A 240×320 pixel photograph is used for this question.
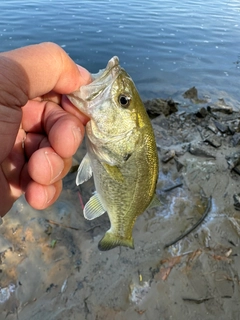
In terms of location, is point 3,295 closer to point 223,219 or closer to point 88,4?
point 223,219

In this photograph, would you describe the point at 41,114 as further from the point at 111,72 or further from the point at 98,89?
the point at 111,72

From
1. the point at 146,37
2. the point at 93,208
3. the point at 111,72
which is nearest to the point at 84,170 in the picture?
the point at 93,208

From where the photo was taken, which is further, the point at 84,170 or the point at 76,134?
the point at 84,170

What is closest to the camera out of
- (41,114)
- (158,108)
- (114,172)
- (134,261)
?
(114,172)

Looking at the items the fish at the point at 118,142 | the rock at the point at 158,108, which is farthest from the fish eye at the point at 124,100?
the rock at the point at 158,108

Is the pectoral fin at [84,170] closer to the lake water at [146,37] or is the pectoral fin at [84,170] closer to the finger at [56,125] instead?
the finger at [56,125]

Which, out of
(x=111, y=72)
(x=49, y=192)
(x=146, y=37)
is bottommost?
(x=146, y=37)

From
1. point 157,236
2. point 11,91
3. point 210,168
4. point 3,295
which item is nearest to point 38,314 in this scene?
point 3,295
